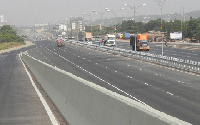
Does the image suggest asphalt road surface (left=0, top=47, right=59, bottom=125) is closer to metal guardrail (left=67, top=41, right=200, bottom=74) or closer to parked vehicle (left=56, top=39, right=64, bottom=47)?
metal guardrail (left=67, top=41, right=200, bottom=74)

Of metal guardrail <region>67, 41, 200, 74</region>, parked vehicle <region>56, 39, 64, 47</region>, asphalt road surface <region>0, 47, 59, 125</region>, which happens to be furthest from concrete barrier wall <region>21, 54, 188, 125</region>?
parked vehicle <region>56, 39, 64, 47</region>

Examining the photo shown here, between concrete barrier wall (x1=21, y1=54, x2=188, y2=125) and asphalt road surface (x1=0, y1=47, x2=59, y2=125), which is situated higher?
concrete barrier wall (x1=21, y1=54, x2=188, y2=125)

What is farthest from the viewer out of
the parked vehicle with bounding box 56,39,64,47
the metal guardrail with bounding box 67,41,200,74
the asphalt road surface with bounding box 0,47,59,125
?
the parked vehicle with bounding box 56,39,64,47

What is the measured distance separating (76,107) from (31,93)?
12.2m

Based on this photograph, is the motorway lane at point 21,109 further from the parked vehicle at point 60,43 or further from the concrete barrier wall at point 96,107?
the parked vehicle at point 60,43

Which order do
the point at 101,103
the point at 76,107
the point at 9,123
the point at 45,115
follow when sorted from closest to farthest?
the point at 101,103
the point at 76,107
the point at 9,123
the point at 45,115

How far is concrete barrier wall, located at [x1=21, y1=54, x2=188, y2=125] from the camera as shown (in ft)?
23.6

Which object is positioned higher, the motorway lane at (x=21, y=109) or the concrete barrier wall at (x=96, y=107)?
the concrete barrier wall at (x=96, y=107)

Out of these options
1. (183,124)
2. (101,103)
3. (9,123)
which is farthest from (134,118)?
(9,123)

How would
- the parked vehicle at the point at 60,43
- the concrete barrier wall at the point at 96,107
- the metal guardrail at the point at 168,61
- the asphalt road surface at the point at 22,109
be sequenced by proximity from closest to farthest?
the concrete barrier wall at the point at 96,107
the asphalt road surface at the point at 22,109
the metal guardrail at the point at 168,61
the parked vehicle at the point at 60,43

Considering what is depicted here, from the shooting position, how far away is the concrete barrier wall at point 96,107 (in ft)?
23.6

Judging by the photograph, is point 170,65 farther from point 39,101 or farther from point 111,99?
point 111,99

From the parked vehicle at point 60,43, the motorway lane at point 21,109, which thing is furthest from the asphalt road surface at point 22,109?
the parked vehicle at point 60,43

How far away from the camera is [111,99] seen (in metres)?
9.39
